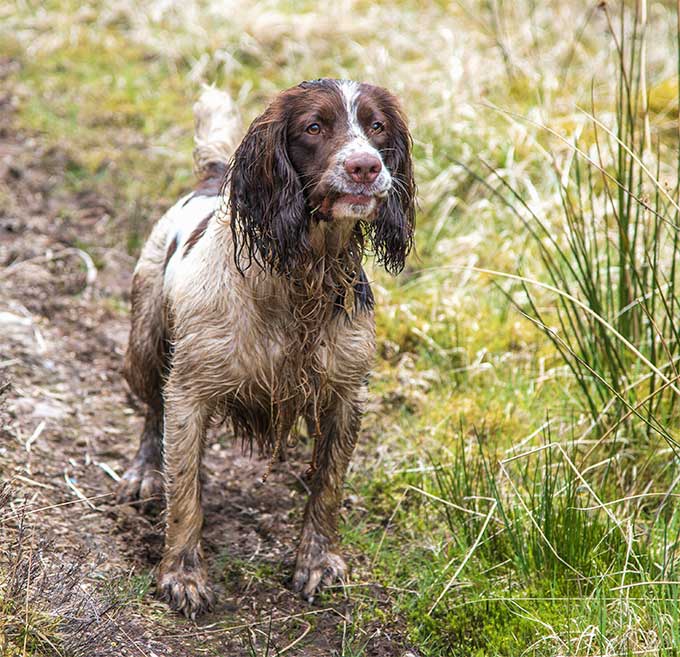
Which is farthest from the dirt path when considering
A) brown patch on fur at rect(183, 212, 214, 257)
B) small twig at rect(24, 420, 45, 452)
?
brown patch on fur at rect(183, 212, 214, 257)

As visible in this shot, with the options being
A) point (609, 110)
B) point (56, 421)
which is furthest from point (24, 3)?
point (56, 421)

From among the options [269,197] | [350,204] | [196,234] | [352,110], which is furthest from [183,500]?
[352,110]

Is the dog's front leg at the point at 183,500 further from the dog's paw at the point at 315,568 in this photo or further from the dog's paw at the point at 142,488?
the dog's paw at the point at 142,488

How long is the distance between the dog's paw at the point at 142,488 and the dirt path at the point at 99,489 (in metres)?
0.06

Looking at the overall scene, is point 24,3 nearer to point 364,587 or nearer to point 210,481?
point 210,481

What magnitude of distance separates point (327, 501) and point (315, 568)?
9.6 inches

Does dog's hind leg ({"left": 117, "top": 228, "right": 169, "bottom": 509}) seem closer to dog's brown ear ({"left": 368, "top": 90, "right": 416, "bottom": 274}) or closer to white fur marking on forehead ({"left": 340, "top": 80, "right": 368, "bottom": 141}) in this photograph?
dog's brown ear ({"left": 368, "top": 90, "right": 416, "bottom": 274})

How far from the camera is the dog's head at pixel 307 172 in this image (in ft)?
10.4

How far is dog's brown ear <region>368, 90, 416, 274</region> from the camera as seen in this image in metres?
3.41

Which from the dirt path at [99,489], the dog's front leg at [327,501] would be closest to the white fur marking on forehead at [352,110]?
the dog's front leg at [327,501]

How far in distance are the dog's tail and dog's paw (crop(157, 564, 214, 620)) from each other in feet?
5.55

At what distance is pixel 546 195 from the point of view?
619cm

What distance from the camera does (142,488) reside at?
4.16m

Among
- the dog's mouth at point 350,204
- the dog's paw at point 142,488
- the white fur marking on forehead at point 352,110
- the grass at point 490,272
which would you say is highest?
the white fur marking on forehead at point 352,110
